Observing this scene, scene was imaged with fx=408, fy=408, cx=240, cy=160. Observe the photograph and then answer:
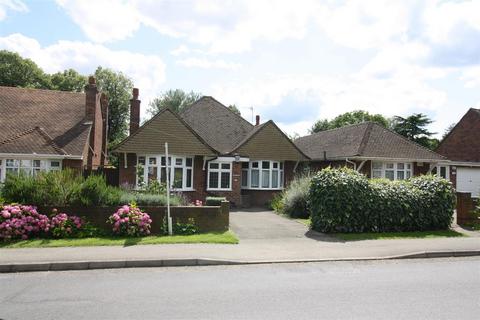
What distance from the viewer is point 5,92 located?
27594 mm

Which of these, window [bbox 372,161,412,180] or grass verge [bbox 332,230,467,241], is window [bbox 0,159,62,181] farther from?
window [bbox 372,161,412,180]

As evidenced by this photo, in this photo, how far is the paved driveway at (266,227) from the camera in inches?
520

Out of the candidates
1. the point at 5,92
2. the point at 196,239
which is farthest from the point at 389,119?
the point at 196,239

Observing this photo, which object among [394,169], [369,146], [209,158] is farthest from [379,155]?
[209,158]

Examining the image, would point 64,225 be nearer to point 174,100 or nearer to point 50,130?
point 50,130

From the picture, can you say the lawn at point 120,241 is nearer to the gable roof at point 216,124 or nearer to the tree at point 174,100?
the gable roof at point 216,124

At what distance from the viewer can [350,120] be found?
67875 mm

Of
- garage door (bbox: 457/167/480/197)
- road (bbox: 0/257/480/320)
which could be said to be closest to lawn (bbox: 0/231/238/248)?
road (bbox: 0/257/480/320)

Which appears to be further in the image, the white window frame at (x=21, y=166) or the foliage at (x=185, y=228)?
the white window frame at (x=21, y=166)

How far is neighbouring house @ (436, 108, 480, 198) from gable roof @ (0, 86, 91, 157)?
2615cm

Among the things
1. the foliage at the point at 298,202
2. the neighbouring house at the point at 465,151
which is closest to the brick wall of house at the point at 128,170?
the foliage at the point at 298,202

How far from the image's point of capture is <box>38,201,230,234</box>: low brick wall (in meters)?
12.4

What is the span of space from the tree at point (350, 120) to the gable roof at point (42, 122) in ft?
159

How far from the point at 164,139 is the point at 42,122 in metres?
8.59
